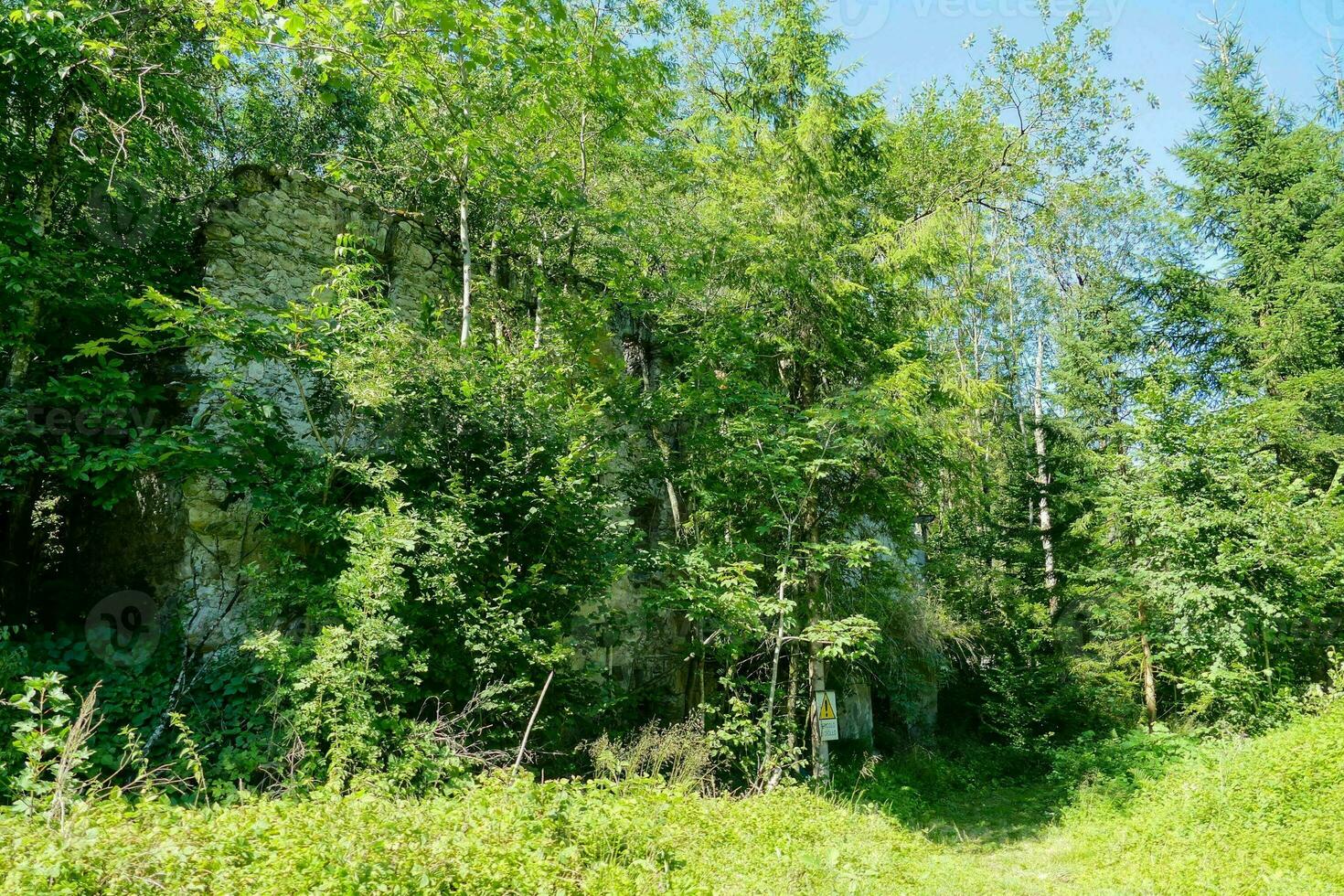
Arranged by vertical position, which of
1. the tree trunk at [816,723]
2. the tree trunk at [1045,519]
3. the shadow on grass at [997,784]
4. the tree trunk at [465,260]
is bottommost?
the shadow on grass at [997,784]

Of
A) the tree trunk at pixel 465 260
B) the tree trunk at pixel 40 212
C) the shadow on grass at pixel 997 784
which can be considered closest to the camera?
the tree trunk at pixel 40 212

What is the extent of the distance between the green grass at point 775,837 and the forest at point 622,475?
4cm

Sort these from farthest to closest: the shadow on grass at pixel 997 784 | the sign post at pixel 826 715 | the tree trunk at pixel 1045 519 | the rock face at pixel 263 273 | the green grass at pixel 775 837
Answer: the tree trunk at pixel 1045 519 → the shadow on grass at pixel 997 784 → the sign post at pixel 826 715 → the rock face at pixel 263 273 → the green grass at pixel 775 837

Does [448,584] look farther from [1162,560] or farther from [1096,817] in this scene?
[1162,560]

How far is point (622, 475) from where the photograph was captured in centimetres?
940

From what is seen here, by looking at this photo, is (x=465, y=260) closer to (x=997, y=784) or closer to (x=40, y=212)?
(x=40, y=212)

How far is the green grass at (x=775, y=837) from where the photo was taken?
3.21 m

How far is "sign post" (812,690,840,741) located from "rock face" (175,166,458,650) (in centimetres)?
630

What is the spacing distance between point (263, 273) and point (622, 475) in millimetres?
4500

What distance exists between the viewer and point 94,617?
19.3 feet

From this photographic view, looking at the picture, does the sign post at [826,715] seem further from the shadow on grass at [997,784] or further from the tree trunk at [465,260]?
the tree trunk at [465,260]

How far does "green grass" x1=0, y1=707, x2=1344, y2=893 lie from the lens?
10.5ft

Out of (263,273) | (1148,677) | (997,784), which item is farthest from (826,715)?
(263,273)

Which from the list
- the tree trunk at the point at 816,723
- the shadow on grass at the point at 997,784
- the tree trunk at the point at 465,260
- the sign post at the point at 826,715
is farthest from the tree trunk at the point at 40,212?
the shadow on grass at the point at 997,784
